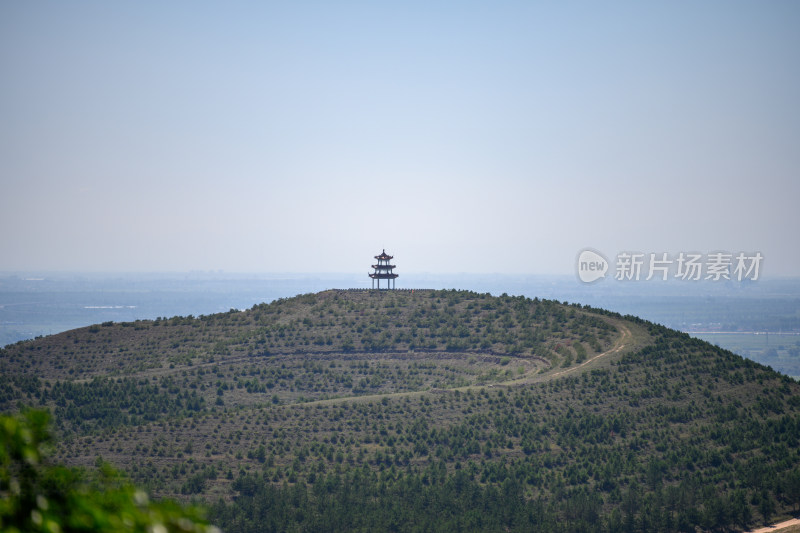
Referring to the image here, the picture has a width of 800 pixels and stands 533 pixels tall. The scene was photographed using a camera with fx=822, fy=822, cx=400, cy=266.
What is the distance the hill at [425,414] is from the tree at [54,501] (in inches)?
1277

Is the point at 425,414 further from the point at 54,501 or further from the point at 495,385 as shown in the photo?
the point at 54,501

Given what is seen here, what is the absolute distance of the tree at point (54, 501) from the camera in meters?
11.7

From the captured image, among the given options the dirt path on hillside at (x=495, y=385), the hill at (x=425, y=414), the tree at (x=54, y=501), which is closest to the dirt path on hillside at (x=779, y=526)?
the hill at (x=425, y=414)

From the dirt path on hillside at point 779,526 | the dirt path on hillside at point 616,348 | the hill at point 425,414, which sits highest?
the dirt path on hillside at point 616,348

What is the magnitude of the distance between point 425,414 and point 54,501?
156 ft

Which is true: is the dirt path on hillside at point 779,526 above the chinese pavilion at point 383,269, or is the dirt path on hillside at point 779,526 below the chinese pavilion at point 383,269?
below

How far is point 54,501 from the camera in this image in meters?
13.4

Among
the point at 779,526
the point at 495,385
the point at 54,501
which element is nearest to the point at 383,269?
the point at 495,385

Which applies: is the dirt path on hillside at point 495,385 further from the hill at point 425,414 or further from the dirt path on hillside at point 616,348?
the hill at point 425,414

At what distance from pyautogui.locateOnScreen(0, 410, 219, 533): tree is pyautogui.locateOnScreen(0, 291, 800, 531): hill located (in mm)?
32429

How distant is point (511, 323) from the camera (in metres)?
78.1

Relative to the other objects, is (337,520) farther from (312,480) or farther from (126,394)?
(126,394)

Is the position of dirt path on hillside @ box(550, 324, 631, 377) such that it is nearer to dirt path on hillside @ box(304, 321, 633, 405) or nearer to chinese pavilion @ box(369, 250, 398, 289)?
dirt path on hillside @ box(304, 321, 633, 405)

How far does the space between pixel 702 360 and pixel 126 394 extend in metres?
47.5
